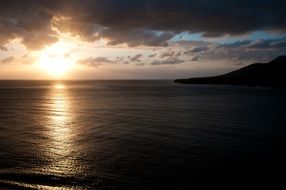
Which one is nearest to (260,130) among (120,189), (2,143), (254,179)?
(254,179)

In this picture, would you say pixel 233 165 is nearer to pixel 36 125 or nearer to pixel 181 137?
pixel 181 137

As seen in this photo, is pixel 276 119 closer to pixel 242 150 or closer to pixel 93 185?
pixel 242 150

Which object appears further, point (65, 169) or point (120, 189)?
point (65, 169)

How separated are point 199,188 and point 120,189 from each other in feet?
18.9

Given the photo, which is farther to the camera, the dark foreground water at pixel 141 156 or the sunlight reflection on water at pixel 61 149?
the sunlight reflection on water at pixel 61 149

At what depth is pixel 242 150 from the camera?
30.5m

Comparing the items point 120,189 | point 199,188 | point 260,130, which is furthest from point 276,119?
point 120,189

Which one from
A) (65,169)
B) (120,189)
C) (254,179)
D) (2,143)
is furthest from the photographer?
(2,143)

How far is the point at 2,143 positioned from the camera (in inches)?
1302

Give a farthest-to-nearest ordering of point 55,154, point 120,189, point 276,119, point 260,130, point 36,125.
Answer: point 276,119
point 36,125
point 260,130
point 55,154
point 120,189

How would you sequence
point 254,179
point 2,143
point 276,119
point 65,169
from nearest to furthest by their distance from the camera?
point 254,179, point 65,169, point 2,143, point 276,119

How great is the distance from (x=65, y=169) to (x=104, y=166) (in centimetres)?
336

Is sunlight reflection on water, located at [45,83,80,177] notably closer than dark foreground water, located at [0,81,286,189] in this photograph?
No

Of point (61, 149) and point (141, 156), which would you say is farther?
point (61, 149)
